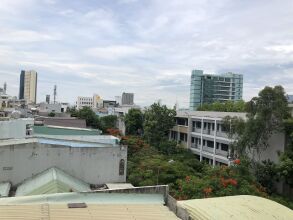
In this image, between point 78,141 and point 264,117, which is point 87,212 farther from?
point 264,117

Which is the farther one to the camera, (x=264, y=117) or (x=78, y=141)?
(x=264, y=117)

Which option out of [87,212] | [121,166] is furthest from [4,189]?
[87,212]

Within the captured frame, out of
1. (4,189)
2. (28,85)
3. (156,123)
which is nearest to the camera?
(4,189)

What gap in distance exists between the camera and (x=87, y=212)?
7418mm

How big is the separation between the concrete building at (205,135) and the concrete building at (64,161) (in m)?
11.5

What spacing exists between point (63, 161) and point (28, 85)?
128 meters

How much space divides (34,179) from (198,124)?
Result: 25521mm

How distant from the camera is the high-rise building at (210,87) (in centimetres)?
9075

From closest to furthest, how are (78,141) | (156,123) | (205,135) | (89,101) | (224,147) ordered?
(78,141), (224,147), (205,135), (156,123), (89,101)

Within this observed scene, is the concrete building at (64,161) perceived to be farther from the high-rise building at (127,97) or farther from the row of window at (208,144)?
the high-rise building at (127,97)

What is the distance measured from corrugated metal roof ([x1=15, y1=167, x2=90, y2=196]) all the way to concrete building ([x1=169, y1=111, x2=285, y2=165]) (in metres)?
14.4

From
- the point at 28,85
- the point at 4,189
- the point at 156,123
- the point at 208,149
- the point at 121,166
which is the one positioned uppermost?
the point at 28,85

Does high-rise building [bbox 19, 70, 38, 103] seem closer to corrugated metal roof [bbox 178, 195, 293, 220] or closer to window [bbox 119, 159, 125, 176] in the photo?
window [bbox 119, 159, 125, 176]

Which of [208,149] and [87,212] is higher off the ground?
[87,212]
